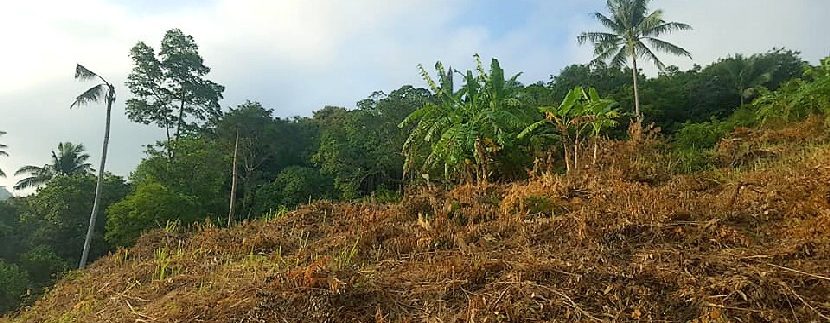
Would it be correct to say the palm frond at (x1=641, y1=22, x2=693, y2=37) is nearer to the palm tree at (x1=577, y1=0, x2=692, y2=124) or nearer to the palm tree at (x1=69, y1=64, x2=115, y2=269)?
the palm tree at (x1=577, y1=0, x2=692, y2=124)

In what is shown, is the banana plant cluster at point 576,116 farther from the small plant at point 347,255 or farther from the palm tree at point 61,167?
the palm tree at point 61,167

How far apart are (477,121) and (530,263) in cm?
799

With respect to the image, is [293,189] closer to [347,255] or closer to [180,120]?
[180,120]

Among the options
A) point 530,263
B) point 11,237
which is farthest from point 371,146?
point 530,263

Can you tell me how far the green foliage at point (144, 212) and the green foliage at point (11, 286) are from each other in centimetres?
298

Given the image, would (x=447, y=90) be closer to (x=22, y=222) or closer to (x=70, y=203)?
(x=70, y=203)

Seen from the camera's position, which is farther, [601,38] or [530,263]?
[601,38]

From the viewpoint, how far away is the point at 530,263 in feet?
17.6

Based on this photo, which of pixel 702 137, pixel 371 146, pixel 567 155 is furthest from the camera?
pixel 371 146

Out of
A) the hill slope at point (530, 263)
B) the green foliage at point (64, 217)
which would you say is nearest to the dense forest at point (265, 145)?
the green foliage at point (64, 217)

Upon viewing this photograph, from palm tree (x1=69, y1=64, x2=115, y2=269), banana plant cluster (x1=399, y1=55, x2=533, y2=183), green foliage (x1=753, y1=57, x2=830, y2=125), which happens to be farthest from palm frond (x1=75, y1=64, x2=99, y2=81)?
green foliage (x1=753, y1=57, x2=830, y2=125)

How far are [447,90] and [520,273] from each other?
29.9 feet

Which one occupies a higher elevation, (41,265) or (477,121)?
Answer: (477,121)

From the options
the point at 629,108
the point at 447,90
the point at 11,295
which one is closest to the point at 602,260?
the point at 447,90
